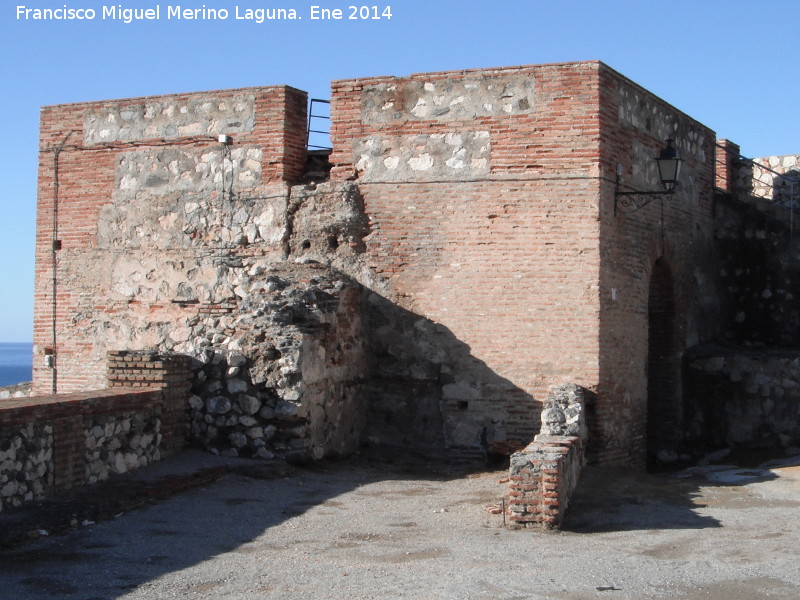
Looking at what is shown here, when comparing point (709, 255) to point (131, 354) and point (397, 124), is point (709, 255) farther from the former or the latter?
point (131, 354)

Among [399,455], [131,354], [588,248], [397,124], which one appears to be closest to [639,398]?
[588,248]

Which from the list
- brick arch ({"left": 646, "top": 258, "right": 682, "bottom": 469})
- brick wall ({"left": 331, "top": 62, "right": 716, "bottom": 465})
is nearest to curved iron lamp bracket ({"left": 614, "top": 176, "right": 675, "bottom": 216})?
brick wall ({"left": 331, "top": 62, "right": 716, "bottom": 465})

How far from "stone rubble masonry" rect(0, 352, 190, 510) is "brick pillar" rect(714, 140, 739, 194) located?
905 centimetres

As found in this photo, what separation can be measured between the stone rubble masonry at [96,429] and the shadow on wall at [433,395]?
2736 millimetres

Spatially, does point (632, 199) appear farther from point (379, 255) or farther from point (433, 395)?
point (433, 395)

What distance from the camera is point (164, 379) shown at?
9992mm

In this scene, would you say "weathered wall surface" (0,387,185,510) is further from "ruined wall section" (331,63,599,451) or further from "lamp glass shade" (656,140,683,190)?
"lamp glass shade" (656,140,683,190)

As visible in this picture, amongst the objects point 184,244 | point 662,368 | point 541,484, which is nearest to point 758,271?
point 662,368

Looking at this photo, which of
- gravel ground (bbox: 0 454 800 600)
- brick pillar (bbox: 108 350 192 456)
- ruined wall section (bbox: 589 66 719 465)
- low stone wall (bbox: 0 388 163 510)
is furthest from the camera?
ruined wall section (bbox: 589 66 719 465)

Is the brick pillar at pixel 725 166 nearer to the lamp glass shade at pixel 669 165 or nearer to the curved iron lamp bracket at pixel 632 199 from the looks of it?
the curved iron lamp bracket at pixel 632 199

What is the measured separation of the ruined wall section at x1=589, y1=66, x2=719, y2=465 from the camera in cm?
1163

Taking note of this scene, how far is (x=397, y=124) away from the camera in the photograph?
12.1 metres

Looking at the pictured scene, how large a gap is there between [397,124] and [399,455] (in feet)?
12.8

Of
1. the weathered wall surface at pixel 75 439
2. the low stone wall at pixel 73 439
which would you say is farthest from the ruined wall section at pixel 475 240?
the low stone wall at pixel 73 439
